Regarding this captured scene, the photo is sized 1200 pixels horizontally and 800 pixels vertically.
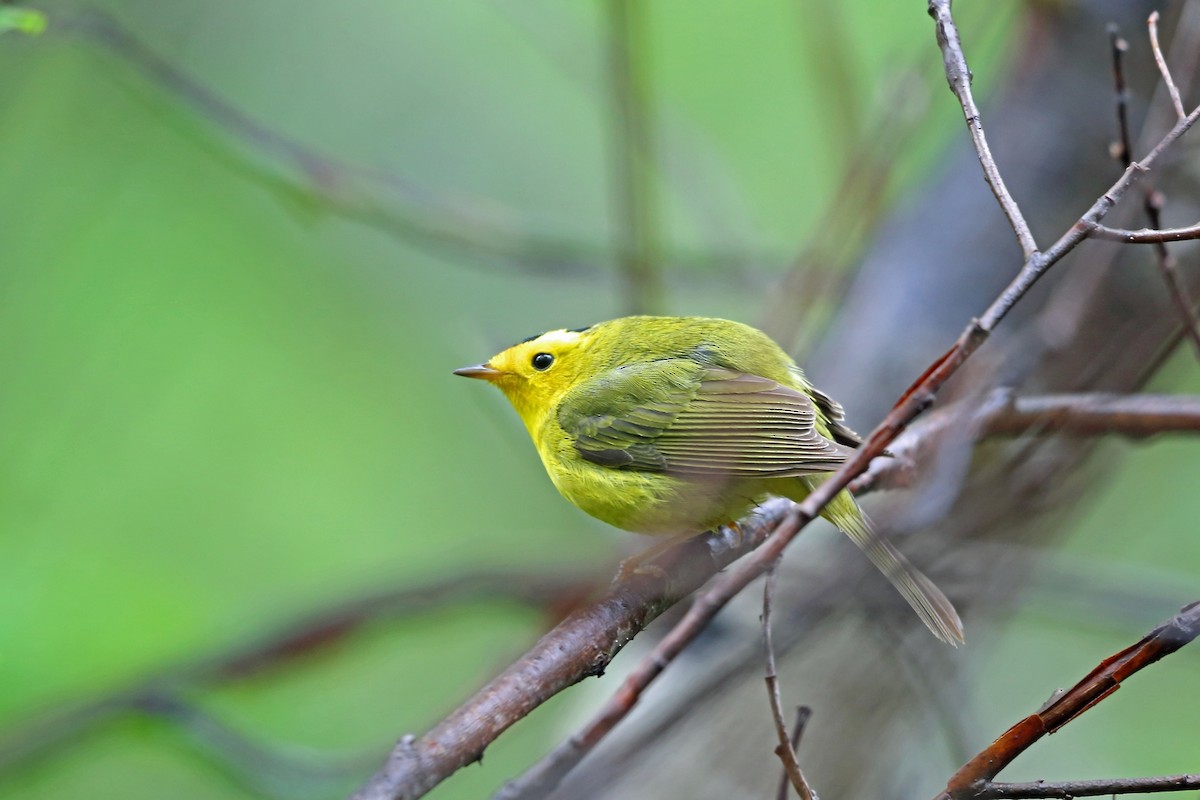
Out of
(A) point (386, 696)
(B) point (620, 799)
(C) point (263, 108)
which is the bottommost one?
(A) point (386, 696)

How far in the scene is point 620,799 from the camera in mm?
2975

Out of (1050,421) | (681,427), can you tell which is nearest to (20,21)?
(681,427)

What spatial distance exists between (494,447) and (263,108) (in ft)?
8.94

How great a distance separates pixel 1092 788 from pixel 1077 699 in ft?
0.34

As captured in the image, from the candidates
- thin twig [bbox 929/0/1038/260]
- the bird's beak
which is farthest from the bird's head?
thin twig [bbox 929/0/1038/260]

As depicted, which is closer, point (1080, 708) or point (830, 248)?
point (1080, 708)

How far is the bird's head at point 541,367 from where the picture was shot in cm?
359

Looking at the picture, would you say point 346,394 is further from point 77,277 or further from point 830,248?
point 830,248

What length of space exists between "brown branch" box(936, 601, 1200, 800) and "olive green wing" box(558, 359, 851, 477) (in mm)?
1459

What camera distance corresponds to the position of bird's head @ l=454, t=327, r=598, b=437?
3.59 m

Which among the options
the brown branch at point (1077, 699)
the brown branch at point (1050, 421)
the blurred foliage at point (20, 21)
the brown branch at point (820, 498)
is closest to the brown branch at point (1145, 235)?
the brown branch at point (820, 498)

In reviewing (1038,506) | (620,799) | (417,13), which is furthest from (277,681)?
(417,13)

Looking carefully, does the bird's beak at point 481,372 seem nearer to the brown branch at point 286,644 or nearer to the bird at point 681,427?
the bird at point 681,427

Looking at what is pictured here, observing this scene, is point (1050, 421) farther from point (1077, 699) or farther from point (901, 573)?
point (1077, 699)
